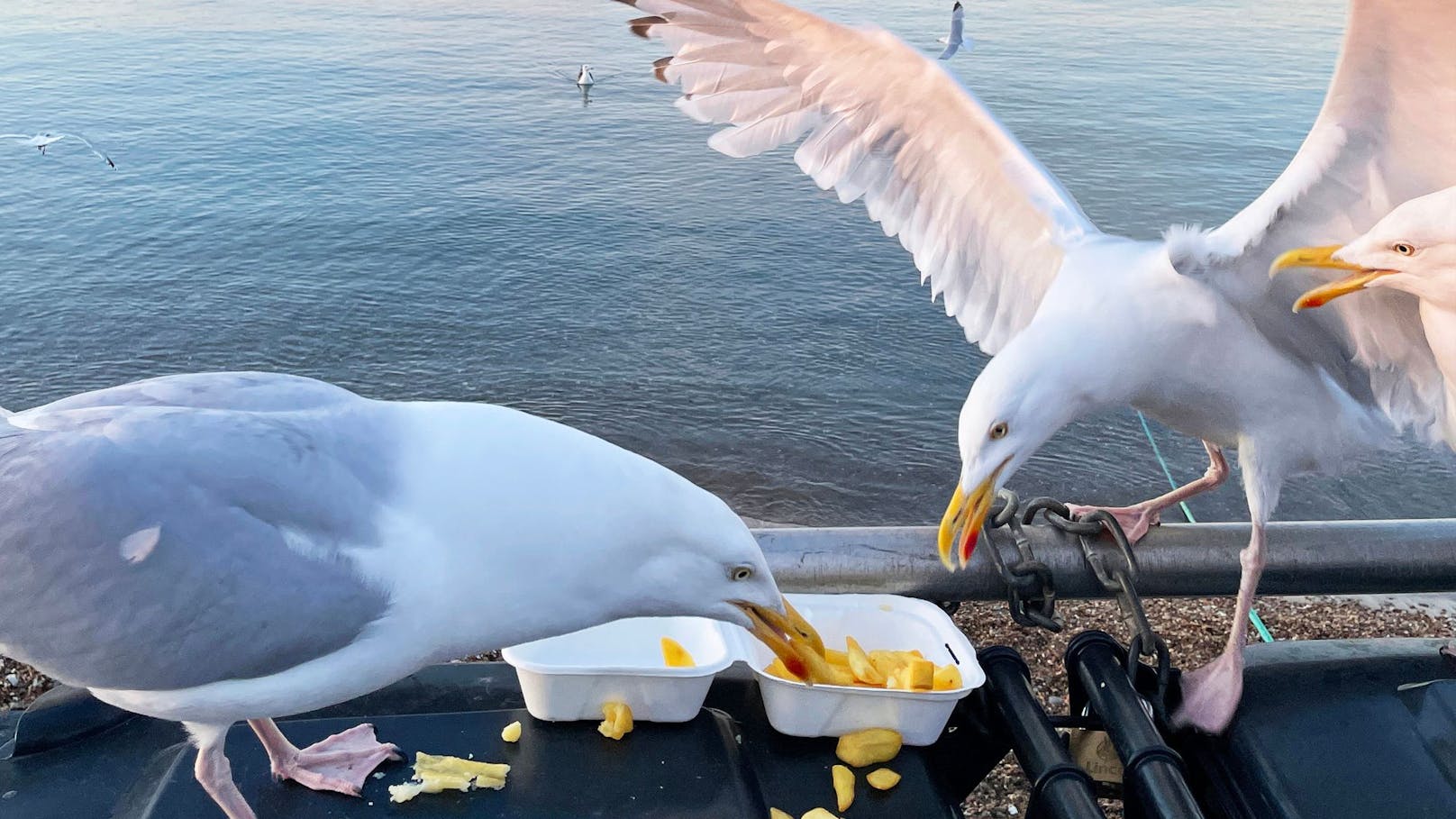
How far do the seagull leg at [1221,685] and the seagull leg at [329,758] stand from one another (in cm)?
147

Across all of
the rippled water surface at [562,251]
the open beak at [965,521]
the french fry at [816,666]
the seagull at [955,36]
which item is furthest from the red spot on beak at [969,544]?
the seagull at [955,36]

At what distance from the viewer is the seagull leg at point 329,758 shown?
2018mm

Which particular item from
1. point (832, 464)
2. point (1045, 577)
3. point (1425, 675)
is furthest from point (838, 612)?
point (832, 464)

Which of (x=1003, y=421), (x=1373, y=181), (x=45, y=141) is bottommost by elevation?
(x=45, y=141)

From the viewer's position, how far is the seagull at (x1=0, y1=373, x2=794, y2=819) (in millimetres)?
1655

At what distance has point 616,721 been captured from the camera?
215cm

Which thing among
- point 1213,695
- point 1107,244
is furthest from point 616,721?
point 1107,244

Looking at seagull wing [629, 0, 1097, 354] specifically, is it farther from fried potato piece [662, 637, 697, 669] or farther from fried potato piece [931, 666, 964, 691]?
fried potato piece [662, 637, 697, 669]

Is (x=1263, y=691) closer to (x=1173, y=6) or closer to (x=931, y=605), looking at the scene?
(x=931, y=605)

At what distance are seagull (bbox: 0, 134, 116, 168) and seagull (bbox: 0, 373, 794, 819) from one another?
284 inches

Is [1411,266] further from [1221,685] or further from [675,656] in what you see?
[675,656]

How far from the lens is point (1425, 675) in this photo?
232 centimetres

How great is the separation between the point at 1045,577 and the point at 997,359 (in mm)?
518

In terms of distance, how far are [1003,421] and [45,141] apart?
7766mm
